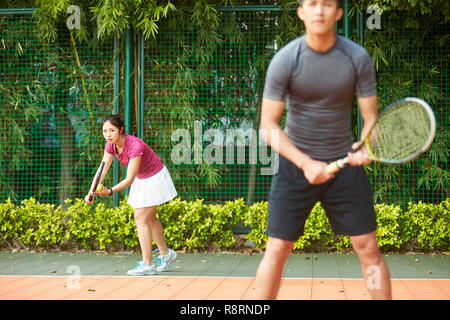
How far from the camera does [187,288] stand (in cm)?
436

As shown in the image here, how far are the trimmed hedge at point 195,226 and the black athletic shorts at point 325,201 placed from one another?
11.0 ft

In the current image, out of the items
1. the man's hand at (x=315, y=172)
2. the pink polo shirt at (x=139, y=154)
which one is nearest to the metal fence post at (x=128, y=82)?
the pink polo shirt at (x=139, y=154)

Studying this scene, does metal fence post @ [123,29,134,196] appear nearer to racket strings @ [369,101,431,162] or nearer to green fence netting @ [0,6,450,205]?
green fence netting @ [0,6,450,205]

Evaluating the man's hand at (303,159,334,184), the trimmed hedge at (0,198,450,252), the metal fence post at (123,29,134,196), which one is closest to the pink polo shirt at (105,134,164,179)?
the trimmed hedge at (0,198,450,252)

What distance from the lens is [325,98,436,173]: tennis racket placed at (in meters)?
2.48

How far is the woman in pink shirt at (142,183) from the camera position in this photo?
4.82 m

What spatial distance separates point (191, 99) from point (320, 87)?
4.19 meters

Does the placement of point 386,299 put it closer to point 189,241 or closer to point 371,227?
point 371,227

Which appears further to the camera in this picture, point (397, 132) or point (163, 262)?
point (163, 262)

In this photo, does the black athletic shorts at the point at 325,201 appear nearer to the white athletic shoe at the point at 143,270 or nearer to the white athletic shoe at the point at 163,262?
the white athletic shoe at the point at 143,270

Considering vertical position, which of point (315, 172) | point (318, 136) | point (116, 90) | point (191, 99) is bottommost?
point (315, 172)

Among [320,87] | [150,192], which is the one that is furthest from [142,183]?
[320,87]

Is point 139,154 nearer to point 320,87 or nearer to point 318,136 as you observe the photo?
point 318,136

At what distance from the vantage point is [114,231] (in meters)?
6.20
